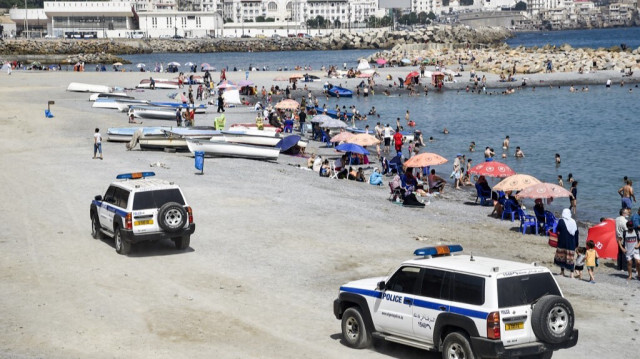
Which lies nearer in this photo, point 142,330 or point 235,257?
point 142,330

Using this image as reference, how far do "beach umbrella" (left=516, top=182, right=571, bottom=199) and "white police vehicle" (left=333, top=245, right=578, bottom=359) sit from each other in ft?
45.0

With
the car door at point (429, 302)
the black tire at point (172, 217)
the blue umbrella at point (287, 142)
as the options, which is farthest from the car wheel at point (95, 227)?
the blue umbrella at point (287, 142)

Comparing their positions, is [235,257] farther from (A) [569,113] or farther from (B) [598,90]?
(B) [598,90]

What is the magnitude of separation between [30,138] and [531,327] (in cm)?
3726

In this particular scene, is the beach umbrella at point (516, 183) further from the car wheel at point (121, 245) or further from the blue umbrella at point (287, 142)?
the blue umbrella at point (287, 142)

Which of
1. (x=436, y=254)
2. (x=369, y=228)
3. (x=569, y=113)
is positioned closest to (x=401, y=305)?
(x=436, y=254)

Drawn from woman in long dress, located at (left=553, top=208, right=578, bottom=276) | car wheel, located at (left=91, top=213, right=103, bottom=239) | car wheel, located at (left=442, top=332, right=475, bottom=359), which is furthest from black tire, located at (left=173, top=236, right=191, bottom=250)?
car wheel, located at (left=442, top=332, right=475, bottom=359)

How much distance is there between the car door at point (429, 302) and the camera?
13461 mm

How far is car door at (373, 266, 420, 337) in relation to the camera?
14.1 meters

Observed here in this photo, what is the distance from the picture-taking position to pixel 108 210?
22.7 metres

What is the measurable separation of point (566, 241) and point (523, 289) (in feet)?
26.8

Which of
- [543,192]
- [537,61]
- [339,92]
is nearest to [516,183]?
[543,192]

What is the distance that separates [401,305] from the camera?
1414 cm

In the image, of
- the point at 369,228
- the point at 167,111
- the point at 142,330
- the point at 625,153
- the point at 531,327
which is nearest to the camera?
the point at 531,327
